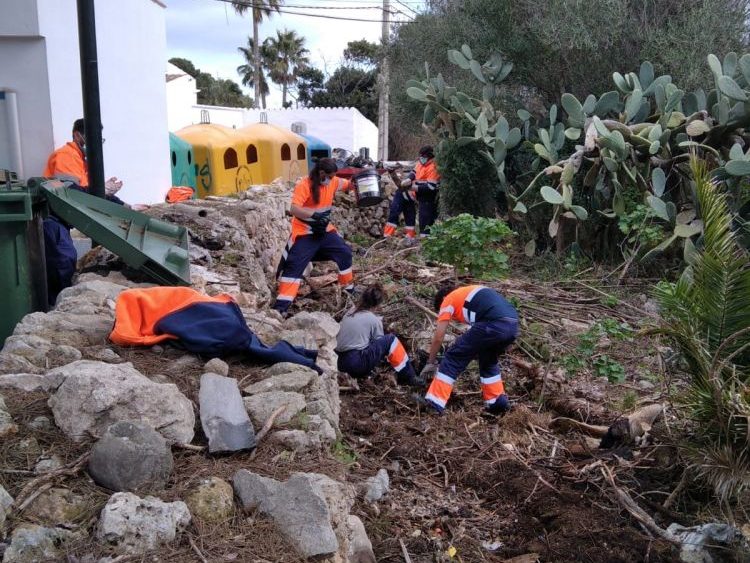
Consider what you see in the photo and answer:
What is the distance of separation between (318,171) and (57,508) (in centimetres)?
510

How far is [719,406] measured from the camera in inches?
A: 137

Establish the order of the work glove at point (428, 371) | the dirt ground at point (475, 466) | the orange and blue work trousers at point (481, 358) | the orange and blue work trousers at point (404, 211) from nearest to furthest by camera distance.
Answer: the dirt ground at point (475, 466)
the orange and blue work trousers at point (481, 358)
the work glove at point (428, 371)
the orange and blue work trousers at point (404, 211)

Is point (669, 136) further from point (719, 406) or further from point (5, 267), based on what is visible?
point (5, 267)

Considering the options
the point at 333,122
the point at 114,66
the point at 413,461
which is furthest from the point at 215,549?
the point at 333,122

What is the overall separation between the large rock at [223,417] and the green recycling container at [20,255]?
185 cm

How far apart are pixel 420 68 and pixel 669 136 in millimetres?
5558

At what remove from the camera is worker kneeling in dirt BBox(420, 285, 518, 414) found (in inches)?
218

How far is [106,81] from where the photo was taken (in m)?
8.93

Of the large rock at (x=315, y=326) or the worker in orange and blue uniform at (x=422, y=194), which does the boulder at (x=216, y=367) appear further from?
the worker in orange and blue uniform at (x=422, y=194)

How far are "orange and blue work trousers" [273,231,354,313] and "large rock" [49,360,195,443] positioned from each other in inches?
159

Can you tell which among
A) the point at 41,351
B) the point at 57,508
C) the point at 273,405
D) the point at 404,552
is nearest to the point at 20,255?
the point at 41,351

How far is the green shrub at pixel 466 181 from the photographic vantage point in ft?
33.2

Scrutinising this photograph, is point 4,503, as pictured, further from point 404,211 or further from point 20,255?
point 404,211

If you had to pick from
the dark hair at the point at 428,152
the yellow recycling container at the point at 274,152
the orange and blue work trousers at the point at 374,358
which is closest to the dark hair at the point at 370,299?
the orange and blue work trousers at the point at 374,358
